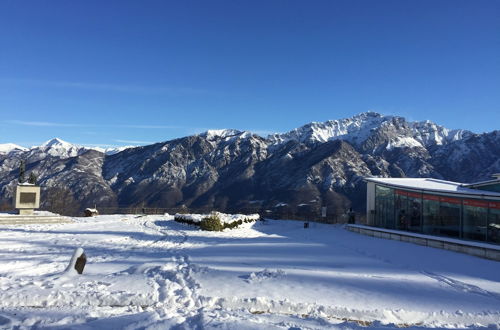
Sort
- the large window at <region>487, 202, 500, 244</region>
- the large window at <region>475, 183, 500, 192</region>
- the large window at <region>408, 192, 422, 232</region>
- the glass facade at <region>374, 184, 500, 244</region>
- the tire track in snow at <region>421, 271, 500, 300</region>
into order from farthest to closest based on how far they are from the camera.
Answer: the large window at <region>408, 192, 422, 232</region> < the large window at <region>475, 183, 500, 192</region> < the glass facade at <region>374, 184, 500, 244</region> < the large window at <region>487, 202, 500, 244</region> < the tire track in snow at <region>421, 271, 500, 300</region>

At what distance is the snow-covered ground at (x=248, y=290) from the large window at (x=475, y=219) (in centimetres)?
389

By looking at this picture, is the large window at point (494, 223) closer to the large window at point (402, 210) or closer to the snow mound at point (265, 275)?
the large window at point (402, 210)

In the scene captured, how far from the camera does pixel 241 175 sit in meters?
196

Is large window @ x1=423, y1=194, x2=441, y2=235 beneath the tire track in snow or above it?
above

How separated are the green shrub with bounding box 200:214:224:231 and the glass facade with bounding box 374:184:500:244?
10.1 meters

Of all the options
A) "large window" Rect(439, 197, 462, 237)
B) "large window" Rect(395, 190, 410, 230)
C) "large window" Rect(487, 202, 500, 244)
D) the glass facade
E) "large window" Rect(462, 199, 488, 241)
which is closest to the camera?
"large window" Rect(487, 202, 500, 244)

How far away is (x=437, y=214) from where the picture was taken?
18.3 m

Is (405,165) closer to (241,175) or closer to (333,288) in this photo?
(241,175)

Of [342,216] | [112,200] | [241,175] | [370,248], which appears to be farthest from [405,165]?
[370,248]

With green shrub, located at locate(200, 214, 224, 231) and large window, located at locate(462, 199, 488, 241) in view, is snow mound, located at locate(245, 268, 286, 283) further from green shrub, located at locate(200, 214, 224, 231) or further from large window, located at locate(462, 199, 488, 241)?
green shrub, located at locate(200, 214, 224, 231)

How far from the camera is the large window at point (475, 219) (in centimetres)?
1596

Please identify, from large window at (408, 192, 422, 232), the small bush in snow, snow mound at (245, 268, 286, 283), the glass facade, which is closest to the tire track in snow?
snow mound at (245, 268, 286, 283)

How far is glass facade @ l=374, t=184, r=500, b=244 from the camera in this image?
15.8 m

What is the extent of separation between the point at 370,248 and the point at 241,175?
18155 centimetres
